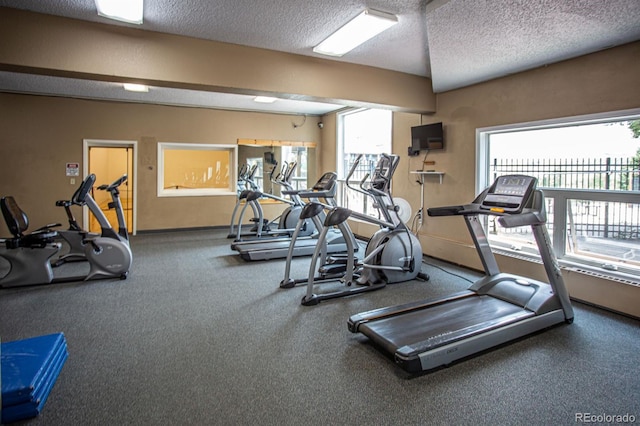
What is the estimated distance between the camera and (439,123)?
5.57m

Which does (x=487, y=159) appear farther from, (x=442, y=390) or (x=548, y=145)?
(x=442, y=390)

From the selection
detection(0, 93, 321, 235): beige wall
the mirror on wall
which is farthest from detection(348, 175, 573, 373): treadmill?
detection(0, 93, 321, 235): beige wall

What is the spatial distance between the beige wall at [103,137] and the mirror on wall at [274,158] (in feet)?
0.74

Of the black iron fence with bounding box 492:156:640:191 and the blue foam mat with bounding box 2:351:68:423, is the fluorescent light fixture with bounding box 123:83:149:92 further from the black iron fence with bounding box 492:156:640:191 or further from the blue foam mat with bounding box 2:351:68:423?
the black iron fence with bounding box 492:156:640:191

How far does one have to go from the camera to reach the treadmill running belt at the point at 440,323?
2.64 metres

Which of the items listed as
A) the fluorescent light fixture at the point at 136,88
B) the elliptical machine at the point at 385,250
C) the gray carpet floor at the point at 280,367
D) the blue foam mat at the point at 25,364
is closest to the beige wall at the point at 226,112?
the elliptical machine at the point at 385,250

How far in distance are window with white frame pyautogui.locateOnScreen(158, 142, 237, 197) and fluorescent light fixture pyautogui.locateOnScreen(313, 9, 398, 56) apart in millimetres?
4702

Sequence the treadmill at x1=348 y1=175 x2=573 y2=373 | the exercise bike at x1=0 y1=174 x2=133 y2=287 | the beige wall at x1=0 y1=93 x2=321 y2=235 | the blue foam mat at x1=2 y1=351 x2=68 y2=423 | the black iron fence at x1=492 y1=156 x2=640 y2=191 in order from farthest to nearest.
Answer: the beige wall at x1=0 y1=93 x2=321 y2=235, the exercise bike at x1=0 y1=174 x2=133 y2=287, the black iron fence at x1=492 y1=156 x2=640 y2=191, the treadmill at x1=348 y1=175 x2=573 y2=373, the blue foam mat at x1=2 y1=351 x2=68 y2=423

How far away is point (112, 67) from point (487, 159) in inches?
179

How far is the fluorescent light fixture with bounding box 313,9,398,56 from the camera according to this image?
3.48m

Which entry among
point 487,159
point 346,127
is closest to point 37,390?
point 487,159

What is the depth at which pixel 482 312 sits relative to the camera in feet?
10.4

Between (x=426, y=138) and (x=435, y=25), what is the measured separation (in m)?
2.30

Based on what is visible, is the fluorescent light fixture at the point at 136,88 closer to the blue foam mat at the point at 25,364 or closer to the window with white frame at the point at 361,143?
the window with white frame at the point at 361,143
